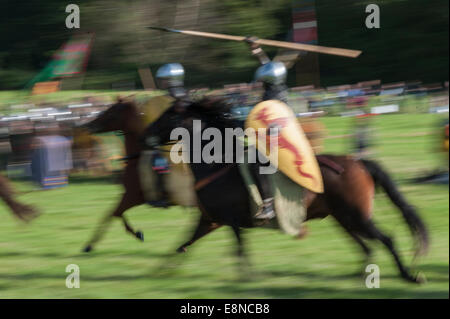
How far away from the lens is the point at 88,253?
666 cm

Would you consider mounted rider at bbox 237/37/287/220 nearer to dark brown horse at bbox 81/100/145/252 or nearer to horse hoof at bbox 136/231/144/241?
dark brown horse at bbox 81/100/145/252

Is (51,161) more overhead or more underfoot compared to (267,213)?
more overhead

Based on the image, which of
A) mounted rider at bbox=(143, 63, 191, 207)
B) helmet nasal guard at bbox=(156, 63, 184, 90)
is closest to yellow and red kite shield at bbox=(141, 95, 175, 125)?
mounted rider at bbox=(143, 63, 191, 207)

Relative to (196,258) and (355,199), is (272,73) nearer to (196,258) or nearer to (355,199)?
(355,199)

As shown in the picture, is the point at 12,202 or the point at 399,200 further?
the point at 12,202

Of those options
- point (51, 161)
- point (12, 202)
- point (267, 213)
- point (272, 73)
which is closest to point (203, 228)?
point (267, 213)

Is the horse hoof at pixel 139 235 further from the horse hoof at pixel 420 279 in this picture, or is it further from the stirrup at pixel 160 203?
the horse hoof at pixel 420 279

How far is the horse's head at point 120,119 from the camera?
21.8 ft

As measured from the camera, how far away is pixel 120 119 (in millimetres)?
6648

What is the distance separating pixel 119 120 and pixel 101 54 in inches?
763

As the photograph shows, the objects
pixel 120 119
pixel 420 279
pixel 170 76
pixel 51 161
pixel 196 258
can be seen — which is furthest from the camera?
pixel 51 161

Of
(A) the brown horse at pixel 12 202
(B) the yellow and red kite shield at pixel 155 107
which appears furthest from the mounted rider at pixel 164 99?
(A) the brown horse at pixel 12 202

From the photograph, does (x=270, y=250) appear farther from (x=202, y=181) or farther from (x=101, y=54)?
(x=101, y=54)

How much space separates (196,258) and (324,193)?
151cm
